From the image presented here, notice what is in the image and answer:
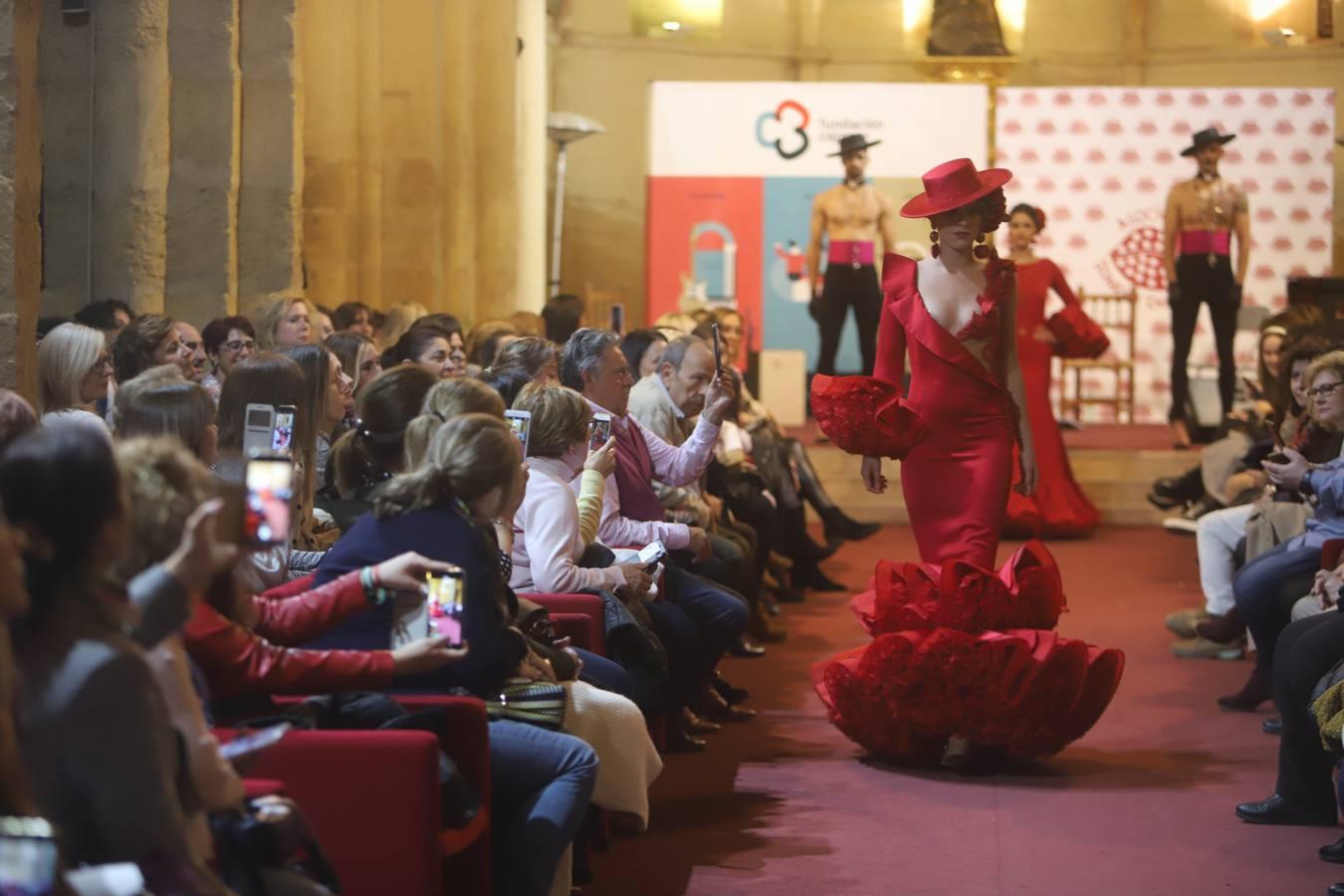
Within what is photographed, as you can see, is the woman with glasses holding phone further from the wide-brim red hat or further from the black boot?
the black boot

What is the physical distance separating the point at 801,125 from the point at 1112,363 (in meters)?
2.76

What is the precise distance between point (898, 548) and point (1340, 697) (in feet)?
20.5

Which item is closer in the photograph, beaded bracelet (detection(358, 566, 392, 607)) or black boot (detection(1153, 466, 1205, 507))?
beaded bracelet (detection(358, 566, 392, 607))

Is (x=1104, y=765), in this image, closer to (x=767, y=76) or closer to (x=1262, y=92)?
(x=1262, y=92)

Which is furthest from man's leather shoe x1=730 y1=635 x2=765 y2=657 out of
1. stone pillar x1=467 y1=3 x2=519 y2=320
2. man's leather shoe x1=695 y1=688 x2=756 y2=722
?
stone pillar x1=467 y1=3 x2=519 y2=320

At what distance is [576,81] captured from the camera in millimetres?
16875

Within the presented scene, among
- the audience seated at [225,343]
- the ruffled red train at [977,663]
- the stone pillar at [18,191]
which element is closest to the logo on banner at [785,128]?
the audience seated at [225,343]

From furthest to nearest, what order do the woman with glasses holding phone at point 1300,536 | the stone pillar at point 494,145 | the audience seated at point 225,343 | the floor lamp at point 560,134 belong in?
the floor lamp at point 560,134, the stone pillar at point 494,145, the audience seated at point 225,343, the woman with glasses holding phone at point 1300,536

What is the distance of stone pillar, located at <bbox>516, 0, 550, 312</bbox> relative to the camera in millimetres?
13422

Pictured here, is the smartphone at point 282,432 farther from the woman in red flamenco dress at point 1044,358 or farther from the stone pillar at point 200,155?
the woman in red flamenco dress at point 1044,358

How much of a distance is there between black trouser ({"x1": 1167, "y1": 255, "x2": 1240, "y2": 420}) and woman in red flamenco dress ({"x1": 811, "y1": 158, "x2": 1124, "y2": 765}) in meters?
7.86

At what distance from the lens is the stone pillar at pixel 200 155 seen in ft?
25.7

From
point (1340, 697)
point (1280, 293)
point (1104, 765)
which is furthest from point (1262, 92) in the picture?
point (1340, 697)

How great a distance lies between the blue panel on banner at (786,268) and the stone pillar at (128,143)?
6.76 meters
